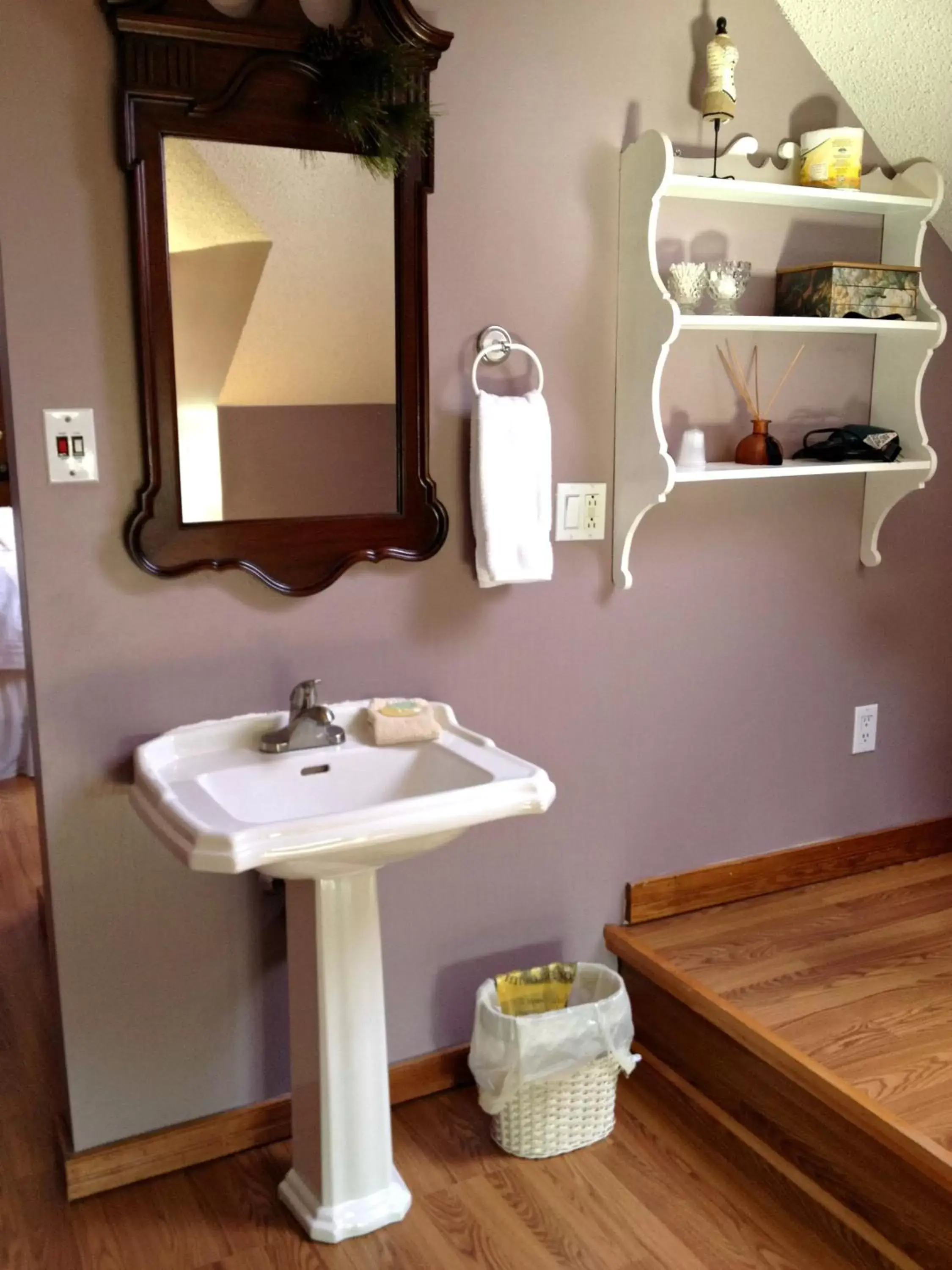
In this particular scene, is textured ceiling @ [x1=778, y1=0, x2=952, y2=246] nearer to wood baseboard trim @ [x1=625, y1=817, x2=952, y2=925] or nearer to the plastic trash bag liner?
wood baseboard trim @ [x1=625, y1=817, x2=952, y2=925]

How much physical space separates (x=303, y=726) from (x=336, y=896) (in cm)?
29

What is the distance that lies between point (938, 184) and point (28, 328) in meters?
1.79

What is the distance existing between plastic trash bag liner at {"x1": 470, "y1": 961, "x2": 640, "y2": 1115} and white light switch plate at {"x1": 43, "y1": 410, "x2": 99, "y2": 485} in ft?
3.93

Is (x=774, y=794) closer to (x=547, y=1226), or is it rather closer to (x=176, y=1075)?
(x=547, y=1226)

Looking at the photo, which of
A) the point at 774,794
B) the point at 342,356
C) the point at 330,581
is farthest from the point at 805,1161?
the point at 342,356

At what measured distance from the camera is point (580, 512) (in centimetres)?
224

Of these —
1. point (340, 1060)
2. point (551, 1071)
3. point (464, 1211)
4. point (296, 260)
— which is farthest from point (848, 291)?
point (464, 1211)

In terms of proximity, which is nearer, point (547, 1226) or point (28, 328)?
point (28, 328)

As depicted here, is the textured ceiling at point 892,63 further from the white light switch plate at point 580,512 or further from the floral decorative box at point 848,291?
the white light switch plate at point 580,512

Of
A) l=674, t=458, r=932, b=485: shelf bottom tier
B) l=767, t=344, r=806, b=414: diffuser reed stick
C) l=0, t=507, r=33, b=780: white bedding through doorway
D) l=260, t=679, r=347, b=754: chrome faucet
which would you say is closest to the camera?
l=260, t=679, r=347, b=754: chrome faucet

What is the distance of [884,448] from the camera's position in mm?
2400

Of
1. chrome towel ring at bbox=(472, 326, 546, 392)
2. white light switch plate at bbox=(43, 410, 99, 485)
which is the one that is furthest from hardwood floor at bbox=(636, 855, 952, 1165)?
white light switch plate at bbox=(43, 410, 99, 485)

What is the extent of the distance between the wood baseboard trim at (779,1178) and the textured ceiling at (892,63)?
1.99m

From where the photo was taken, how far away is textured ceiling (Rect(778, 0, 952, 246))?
2.17 m
